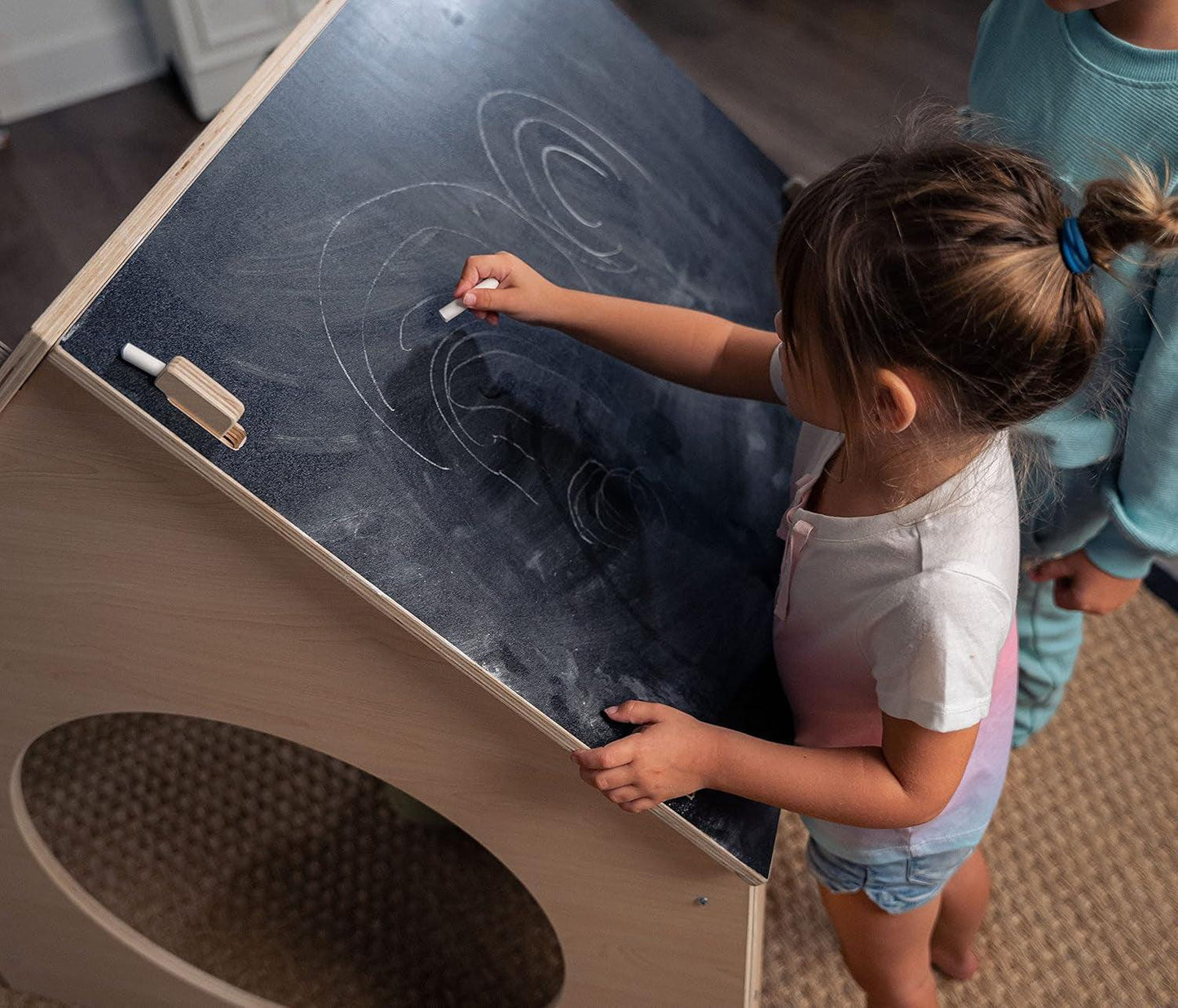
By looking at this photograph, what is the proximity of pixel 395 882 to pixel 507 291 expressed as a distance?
68cm

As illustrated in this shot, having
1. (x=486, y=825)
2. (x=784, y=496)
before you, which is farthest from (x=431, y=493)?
(x=784, y=496)

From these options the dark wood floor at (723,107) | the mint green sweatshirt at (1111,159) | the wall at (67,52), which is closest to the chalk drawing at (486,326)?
the mint green sweatshirt at (1111,159)

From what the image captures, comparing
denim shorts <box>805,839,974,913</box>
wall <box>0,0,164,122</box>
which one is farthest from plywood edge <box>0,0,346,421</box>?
wall <box>0,0,164,122</box>

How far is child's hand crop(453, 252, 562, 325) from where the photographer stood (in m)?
0.80

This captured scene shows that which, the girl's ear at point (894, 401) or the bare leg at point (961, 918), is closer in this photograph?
the girl's ear at point (894, 401)

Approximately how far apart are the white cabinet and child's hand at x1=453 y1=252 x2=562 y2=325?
142 cm

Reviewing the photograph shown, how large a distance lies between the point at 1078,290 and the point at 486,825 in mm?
519

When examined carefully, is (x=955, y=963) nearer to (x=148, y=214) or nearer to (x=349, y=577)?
(x=349, y=577)

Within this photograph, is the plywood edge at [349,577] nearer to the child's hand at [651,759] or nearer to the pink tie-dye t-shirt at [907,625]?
the child's hand at [651,759]

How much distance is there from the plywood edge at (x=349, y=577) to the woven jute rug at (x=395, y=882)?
0.49 m

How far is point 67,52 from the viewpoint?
2027 mm

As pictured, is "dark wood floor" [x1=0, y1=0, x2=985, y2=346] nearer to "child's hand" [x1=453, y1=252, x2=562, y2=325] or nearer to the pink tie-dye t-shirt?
"child's hand" [x1=453, y1=252, x2=562, y2=325]

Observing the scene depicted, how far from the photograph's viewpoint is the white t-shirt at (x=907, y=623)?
2.22ft

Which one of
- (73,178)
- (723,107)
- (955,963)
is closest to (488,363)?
(955,963)
